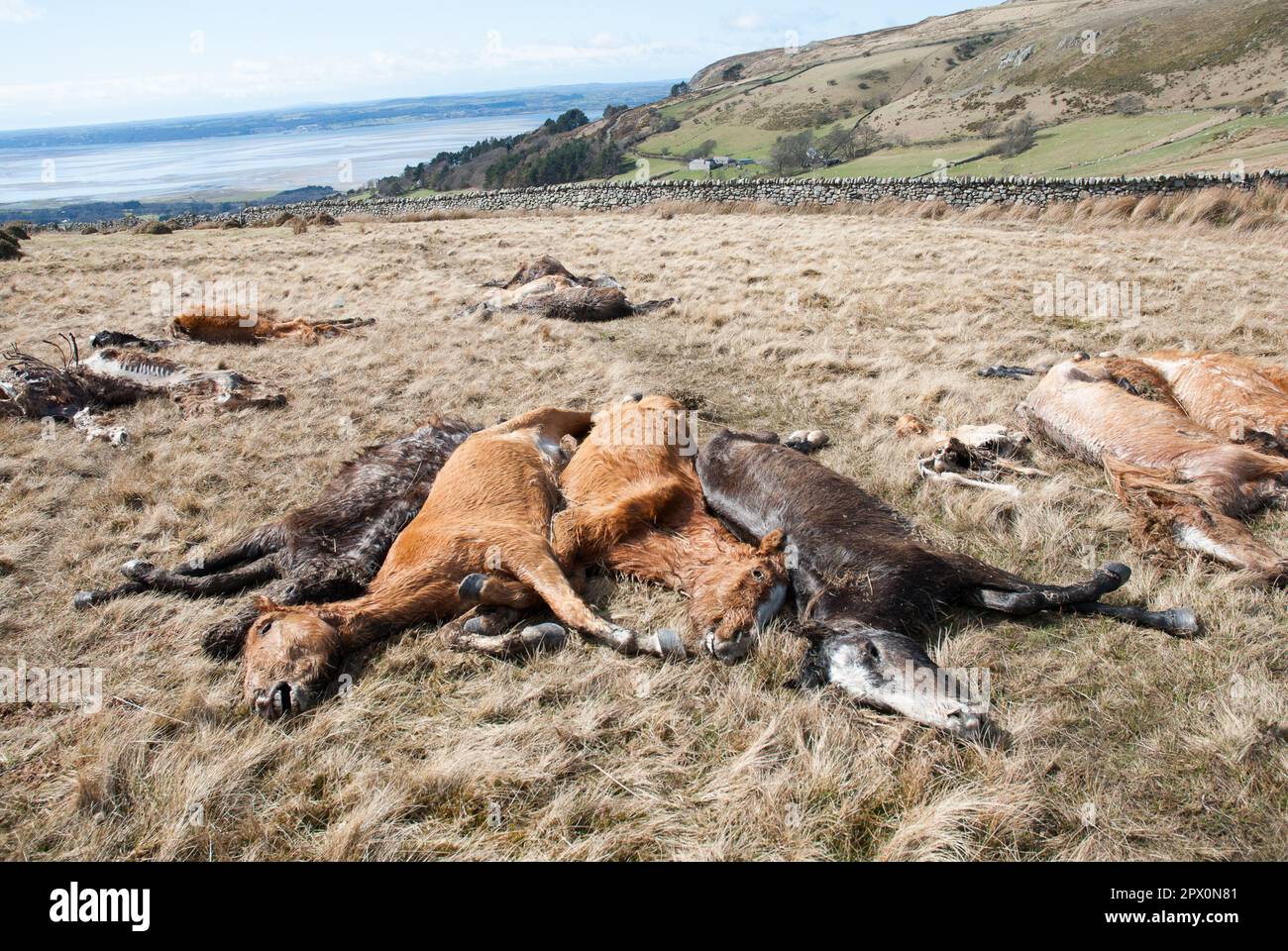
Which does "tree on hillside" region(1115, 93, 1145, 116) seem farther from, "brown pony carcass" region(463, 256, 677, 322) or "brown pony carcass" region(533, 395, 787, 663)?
"brown pony carcass" region(533, 395, 787, 663)

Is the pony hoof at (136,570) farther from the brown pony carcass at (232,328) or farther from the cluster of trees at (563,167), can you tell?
the cluster of trees at (563,167)

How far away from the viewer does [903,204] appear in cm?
2423

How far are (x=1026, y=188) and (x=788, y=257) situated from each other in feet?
→ 38.8

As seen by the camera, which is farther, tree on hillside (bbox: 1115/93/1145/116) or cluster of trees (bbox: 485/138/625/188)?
cluster of trees (bbox: 485/138/625/188)

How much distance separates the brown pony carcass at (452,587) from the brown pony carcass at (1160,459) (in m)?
3.51

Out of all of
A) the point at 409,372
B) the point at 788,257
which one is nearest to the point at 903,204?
the point at 788,257

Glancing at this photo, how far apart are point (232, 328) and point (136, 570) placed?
743 cm

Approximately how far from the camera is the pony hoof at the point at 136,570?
4.62 meters

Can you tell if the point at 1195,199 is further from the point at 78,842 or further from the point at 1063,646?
the point at 78,842

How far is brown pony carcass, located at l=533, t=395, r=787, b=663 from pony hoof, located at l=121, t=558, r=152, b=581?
2770mm

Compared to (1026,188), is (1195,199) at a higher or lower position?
lower

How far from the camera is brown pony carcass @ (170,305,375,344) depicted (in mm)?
10727

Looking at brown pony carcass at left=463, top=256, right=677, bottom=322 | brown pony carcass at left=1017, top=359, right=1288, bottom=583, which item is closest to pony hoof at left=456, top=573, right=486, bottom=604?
brown pony carcass at left=1017, top=359, right=1288, bottom=583

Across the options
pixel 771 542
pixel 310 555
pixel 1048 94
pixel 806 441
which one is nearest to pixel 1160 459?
pixel 806 441
